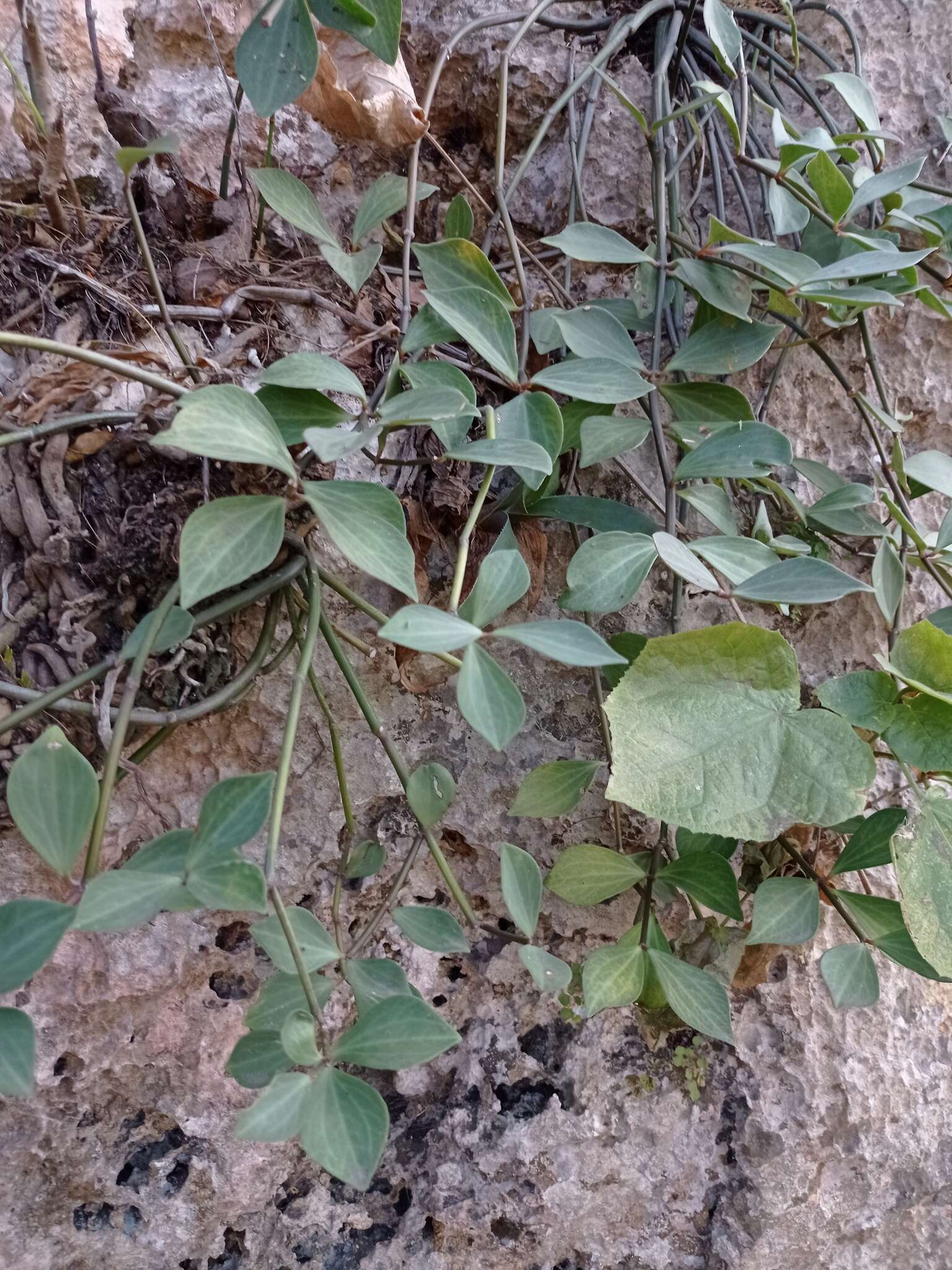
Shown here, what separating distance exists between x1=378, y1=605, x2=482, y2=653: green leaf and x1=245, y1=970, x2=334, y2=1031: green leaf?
0.23m

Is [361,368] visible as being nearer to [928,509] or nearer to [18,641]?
[18,641]

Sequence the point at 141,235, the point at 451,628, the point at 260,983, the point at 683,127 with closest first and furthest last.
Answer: the point at 451,628
the point at 141,235
the point at 260,983
the point at 683,127

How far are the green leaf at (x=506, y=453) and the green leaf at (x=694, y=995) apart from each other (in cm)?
37

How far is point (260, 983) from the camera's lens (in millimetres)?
683

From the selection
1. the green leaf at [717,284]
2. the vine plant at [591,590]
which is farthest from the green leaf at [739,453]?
the green leaf at [717,284]

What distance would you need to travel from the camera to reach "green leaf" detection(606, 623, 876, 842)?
525 millimetres

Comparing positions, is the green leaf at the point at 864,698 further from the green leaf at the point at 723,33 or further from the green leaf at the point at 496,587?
the green leaf at the point at 723,33

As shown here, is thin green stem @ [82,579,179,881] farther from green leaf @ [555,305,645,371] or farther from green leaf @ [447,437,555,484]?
green leaf @ [555,305,645,371]

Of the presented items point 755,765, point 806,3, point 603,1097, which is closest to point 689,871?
point 755,765

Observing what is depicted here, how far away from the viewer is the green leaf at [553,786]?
0.62 m

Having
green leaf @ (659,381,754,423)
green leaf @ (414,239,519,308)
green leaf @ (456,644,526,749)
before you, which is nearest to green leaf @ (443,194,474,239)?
green leaf @ (414,239,519,308)

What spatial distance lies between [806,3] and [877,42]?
11 centimetres

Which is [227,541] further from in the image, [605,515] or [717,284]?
[717,284]

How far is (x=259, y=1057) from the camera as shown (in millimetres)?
489
